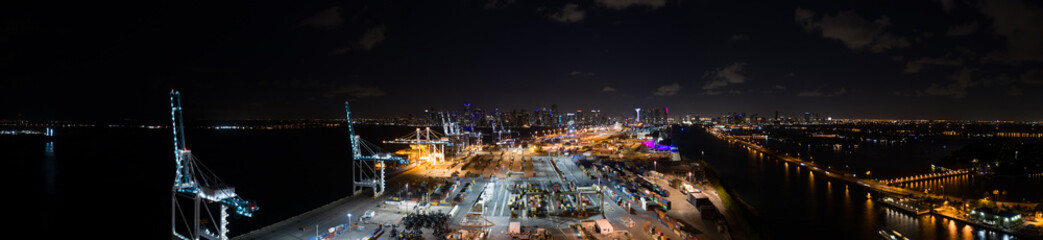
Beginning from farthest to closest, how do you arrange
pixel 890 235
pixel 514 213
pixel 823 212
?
pixel 823 212
pixel 890 235
pixel 514 213

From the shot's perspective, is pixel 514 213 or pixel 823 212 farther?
pixel 823 212

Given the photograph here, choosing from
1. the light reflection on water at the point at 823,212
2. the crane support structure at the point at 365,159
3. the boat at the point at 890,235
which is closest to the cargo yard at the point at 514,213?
the crane support structure at the point at 365,159

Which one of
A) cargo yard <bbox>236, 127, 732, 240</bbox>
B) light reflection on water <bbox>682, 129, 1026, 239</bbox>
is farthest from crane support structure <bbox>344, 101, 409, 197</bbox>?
light reflection on water <bbox>682, 129, 1026, 239</bbox>

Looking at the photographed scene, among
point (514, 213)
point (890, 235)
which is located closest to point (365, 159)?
point (514, 213)

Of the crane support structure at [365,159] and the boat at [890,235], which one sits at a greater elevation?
the crane support structure at [365,159]

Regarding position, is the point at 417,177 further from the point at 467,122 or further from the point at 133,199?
the point at 467,122

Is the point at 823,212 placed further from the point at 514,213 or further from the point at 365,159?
the point at 365,159

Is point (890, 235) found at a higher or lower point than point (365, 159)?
lower

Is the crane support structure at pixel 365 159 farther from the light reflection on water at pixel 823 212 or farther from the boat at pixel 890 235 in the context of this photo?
the boat at pixel 890 235

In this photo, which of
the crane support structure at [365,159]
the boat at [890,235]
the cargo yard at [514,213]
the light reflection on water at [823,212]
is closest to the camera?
the cargo yard at [514,213]

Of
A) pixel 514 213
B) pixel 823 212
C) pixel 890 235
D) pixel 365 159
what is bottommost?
pixel 823 212

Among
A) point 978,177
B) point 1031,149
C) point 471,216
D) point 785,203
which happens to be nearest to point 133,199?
point 471,216

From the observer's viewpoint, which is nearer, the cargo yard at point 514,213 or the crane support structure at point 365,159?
the cargo yard at point 514,213
